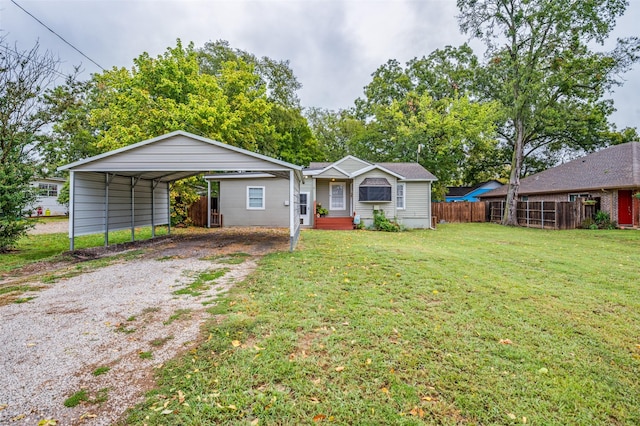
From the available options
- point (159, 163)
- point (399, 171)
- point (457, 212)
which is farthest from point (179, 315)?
point (457, 212)

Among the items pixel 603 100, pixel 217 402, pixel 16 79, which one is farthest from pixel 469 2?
pixel 217 402

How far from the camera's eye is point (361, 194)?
1577 centimetres

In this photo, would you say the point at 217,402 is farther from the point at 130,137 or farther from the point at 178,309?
the point at 130,137

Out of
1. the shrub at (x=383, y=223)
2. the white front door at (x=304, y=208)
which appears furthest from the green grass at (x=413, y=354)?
the white front door at (x=304, y=208)

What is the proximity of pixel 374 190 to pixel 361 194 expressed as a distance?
0.70 metres

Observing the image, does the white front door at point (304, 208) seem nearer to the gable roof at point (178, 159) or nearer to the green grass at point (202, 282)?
the gable roof at point (178, 159)

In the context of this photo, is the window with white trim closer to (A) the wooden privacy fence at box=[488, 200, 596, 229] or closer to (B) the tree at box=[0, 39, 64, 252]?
(A) the wooden privacy fence at box=[488, 200, 596, 229]

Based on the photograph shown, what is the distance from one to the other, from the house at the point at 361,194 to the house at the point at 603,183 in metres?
9.20

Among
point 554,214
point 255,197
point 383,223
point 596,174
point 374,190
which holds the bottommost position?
point 383,223

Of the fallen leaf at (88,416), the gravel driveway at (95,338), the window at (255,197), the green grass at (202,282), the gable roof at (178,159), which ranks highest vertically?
the gable roof at (178,159)

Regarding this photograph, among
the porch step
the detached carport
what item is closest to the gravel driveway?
the detached carport

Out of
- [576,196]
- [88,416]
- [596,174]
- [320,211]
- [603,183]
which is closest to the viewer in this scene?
[88,416]

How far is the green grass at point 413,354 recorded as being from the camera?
7.47 feet

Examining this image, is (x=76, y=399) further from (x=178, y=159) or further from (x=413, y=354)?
(x=178, y=159)
